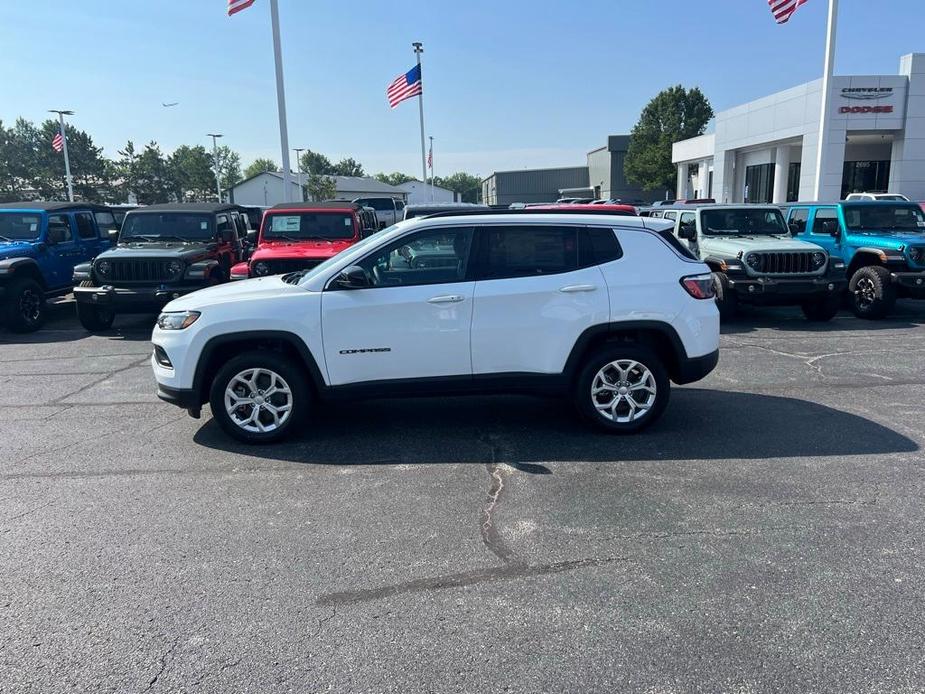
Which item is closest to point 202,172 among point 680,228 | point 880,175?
point 880,175

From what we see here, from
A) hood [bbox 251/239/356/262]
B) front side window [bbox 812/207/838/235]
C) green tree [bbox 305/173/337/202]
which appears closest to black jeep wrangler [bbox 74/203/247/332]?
hood [bbox 251/239/356/262]

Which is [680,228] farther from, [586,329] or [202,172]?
[202,172]

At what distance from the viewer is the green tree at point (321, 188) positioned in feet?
247

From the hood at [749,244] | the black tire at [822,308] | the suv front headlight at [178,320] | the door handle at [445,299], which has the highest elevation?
the hood at [749,244]

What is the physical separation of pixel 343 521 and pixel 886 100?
35.7 m

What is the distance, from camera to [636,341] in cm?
571

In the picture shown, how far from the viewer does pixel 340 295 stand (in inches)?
211

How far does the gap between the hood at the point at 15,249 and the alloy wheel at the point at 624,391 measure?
34.5 ft

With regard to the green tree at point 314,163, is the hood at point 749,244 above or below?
below

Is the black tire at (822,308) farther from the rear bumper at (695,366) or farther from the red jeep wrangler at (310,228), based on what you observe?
the red jeep wrangler at (310,228)

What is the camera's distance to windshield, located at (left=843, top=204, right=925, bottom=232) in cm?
1203

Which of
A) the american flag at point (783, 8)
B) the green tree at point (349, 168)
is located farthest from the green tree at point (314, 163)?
the american flag at point (783, 8)

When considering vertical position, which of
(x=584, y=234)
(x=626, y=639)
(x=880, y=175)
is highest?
(x=880, y=175)

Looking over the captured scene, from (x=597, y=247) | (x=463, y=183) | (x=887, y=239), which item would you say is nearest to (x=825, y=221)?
(x=887, y=239)
